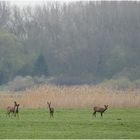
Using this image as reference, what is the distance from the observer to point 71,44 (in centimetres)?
8469

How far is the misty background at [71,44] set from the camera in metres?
72.6

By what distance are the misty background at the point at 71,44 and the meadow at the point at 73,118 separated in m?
35.6

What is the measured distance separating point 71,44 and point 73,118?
205 feet

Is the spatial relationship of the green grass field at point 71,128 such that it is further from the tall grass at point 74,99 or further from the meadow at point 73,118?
the tall grass at point 74,99

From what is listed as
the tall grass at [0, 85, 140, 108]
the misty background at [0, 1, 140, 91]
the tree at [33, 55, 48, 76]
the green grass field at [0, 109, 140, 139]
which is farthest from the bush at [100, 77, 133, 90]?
the green grass field at [0, 109, 140, 139]

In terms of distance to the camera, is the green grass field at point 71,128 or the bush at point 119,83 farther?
the bush at point 119,83

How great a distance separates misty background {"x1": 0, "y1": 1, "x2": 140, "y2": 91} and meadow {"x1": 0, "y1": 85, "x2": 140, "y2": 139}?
1403 inches

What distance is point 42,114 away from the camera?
25266mm

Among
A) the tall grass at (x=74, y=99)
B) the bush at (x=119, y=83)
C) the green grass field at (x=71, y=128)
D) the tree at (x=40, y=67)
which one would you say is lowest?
the green grass field at (x=71, y=128)

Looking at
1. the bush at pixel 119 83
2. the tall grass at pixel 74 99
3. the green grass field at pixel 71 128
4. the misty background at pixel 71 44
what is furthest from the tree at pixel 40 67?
the green grass field at pixel 71 128

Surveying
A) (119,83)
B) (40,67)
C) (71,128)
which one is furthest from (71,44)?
(71,128)

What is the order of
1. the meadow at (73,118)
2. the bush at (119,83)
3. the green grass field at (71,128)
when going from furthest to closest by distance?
the bush at (119,83)
the meadow at (73,118)
the green grass field at (71,128)

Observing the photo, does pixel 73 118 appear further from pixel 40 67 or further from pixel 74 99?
pixel 40 67

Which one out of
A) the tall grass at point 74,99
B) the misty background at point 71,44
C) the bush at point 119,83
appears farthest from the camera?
the misty background at point 71,44
